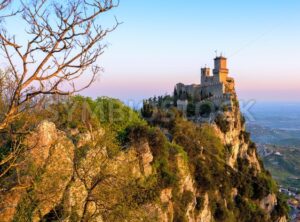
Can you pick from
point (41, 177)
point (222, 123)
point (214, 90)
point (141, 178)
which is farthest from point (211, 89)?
point (41, 177)

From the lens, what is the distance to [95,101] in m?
25.6

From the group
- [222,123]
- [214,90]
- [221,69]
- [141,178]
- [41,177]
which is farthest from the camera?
[221,69]

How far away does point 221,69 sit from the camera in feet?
166

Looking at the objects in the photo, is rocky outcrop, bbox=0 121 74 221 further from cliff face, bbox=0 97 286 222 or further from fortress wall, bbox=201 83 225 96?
fortress wall, bbox=201 83 225 96

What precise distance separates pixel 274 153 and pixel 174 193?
5482 inches

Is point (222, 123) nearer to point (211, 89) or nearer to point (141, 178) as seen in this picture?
point (211, 89)

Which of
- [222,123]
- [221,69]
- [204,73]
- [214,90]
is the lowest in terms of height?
[222,123]

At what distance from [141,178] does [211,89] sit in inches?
1155

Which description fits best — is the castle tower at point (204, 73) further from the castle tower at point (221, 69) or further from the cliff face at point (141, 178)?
the cliff face at point (141, 178)

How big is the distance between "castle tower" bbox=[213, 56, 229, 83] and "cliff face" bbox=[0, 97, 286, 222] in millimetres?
9492

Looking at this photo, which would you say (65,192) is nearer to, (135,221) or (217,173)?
(135,221)

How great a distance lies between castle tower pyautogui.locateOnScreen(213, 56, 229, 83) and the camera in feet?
166

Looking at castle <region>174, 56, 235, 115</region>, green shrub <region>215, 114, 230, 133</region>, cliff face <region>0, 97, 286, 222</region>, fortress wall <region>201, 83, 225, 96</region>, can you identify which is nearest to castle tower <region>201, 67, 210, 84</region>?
castle <region>174, 56, 235, 115</region>

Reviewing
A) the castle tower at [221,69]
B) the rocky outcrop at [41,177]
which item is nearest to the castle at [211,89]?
the castle tower at [221,69]
